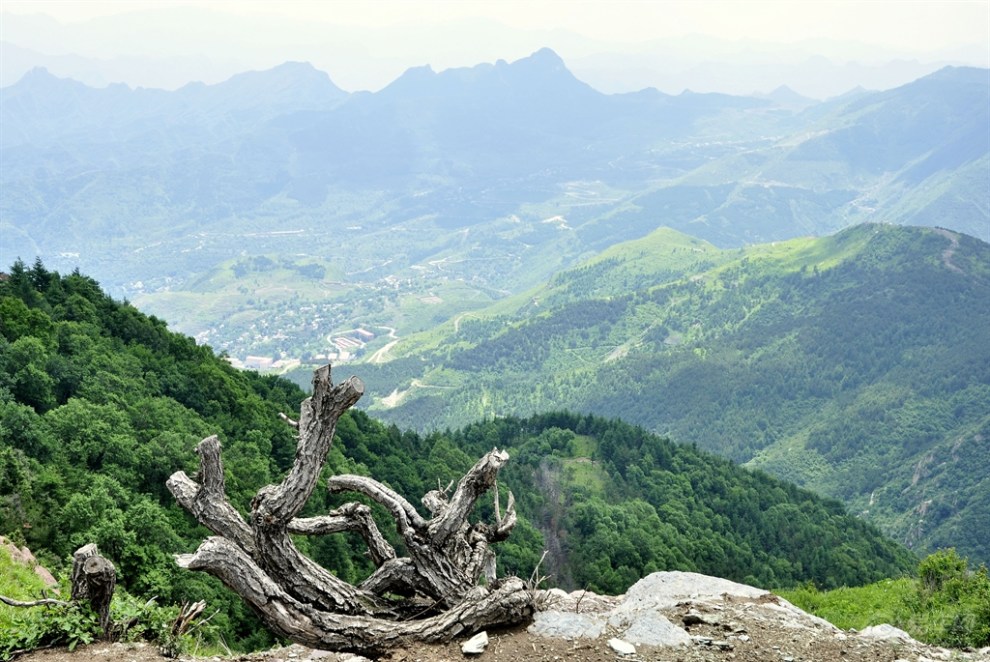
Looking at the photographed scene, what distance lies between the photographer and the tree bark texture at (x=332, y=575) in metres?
12.9

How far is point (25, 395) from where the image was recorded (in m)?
37.2

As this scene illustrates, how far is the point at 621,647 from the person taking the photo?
1300 centimetres

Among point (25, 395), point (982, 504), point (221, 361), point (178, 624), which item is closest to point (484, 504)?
point (221, 361)

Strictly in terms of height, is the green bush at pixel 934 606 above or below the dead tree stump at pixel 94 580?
below

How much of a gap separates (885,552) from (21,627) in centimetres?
9236

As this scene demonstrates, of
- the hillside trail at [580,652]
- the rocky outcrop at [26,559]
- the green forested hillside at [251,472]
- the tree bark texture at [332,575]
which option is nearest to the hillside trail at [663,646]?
the hillside trail at [580,652]

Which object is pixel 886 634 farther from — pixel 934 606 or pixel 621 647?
pixel 621 647

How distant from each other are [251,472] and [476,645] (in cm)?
3237

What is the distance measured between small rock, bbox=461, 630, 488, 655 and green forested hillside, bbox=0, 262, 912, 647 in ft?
17.7

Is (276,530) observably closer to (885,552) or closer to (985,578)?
(985,578)

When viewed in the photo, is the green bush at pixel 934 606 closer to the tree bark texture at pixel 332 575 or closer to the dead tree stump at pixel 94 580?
the tree bark texture at pixel 332 575

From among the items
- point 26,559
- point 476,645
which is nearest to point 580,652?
point 476,645

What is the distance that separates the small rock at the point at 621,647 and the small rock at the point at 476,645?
2195 millimetres

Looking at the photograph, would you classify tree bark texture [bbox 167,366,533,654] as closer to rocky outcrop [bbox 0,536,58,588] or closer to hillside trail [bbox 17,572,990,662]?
hillside trail [bbox 17,572,990,662]
